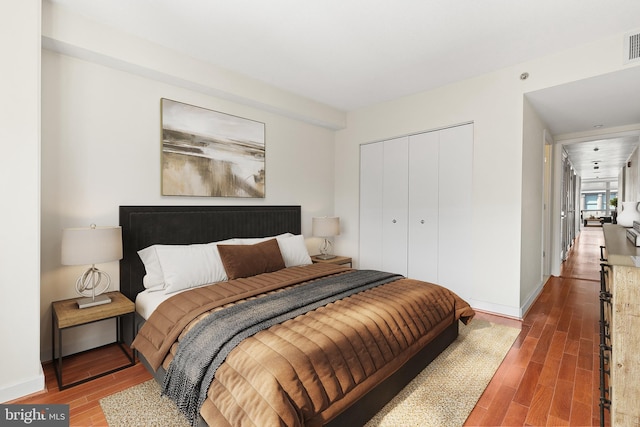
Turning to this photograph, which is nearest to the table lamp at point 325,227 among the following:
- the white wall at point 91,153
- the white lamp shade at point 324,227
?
the white lamp shade at point 324,227

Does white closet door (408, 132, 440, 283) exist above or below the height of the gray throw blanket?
above

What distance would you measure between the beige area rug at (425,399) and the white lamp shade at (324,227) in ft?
7.17

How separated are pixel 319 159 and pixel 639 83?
140 inches

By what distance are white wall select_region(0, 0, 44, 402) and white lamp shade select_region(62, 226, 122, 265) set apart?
202mm

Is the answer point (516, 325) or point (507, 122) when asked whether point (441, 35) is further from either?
point (516, 325)

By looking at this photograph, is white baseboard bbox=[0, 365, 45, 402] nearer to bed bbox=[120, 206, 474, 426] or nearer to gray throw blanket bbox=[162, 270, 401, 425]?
bed bbox=[120, 206, 474, 426]

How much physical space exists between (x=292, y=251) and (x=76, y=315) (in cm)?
195

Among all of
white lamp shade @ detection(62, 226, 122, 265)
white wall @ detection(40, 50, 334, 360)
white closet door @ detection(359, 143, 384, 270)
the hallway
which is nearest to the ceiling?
white wall @ detection(40, 50, 334, 360)

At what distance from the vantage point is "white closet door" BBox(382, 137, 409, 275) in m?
4.25

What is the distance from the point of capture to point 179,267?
2596mm

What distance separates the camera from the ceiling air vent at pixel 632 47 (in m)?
2.58

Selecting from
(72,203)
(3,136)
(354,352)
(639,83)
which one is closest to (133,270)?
(72,203)

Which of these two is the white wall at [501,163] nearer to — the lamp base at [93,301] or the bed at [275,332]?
the bed at [275,332]

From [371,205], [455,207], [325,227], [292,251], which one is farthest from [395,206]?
[292,251]
